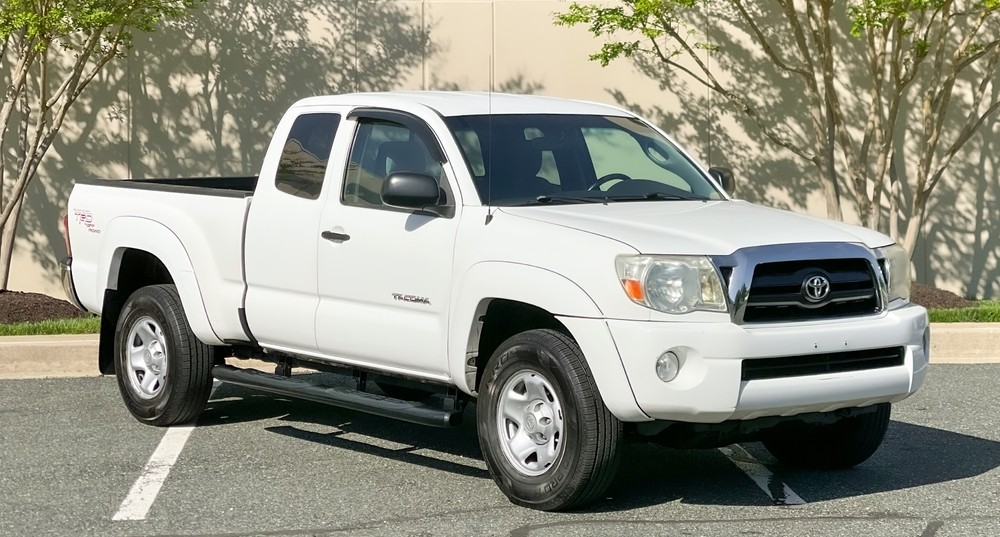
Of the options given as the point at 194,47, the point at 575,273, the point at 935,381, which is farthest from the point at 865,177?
the point at 575,273

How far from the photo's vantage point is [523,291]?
22.4 feet

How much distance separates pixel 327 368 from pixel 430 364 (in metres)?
1.05

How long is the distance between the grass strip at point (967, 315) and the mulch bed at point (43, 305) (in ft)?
3.33

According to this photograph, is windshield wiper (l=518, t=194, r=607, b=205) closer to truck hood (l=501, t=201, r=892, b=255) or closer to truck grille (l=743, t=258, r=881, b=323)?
truck hood (l=501, t=201, r=892, b=255)

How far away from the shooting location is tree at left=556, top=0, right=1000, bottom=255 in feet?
48.3

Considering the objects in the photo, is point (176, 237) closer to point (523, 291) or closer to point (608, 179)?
point (608, 179)

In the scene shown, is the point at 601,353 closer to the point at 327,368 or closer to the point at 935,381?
the point at 327,368

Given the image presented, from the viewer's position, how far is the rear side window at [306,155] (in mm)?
8172

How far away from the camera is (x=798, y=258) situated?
261 inches

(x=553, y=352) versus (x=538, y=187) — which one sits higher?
(x=538, y=187)

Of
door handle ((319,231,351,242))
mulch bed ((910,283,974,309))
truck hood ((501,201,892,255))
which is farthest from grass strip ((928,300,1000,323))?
door handle ((319,231,351,242))

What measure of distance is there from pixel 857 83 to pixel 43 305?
845 centimetres

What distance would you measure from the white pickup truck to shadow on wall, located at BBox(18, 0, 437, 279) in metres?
6.65

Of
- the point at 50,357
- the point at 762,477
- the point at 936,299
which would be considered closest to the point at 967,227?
the point at 936,299
